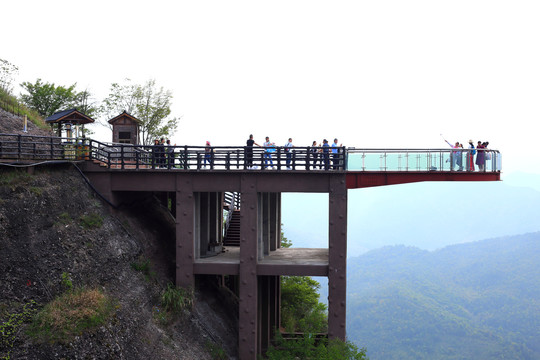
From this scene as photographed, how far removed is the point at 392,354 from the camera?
147 metres

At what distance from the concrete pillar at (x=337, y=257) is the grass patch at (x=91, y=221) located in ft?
32.9

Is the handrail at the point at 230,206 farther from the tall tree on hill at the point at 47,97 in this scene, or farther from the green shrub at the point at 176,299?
the tall tree on hill at the point at 47,97

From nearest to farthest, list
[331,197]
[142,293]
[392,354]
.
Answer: [142,293]
[331,197]
[392,354]

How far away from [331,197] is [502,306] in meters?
194

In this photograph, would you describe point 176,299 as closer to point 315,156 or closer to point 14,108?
point 315,156

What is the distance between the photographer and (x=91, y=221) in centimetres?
2133

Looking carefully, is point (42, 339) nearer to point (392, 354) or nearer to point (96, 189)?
point (96, 189)

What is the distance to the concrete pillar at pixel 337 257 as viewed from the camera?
73.0ft

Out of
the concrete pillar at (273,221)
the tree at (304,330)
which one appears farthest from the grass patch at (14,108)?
the tree at (304,330)

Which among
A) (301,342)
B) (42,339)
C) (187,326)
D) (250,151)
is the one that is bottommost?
(301,342)

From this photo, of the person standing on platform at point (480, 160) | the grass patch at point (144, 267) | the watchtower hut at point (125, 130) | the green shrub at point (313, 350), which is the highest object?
the watchtower hut at point (125, 130)

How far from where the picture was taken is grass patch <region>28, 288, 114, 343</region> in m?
15.7

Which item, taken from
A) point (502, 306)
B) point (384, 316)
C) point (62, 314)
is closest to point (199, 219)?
point (62, 314)

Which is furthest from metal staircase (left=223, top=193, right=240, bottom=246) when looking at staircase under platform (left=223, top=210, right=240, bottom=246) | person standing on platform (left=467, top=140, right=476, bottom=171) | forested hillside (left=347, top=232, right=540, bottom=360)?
forested hillside (left=347, top=232, right=540, bottom=360)
